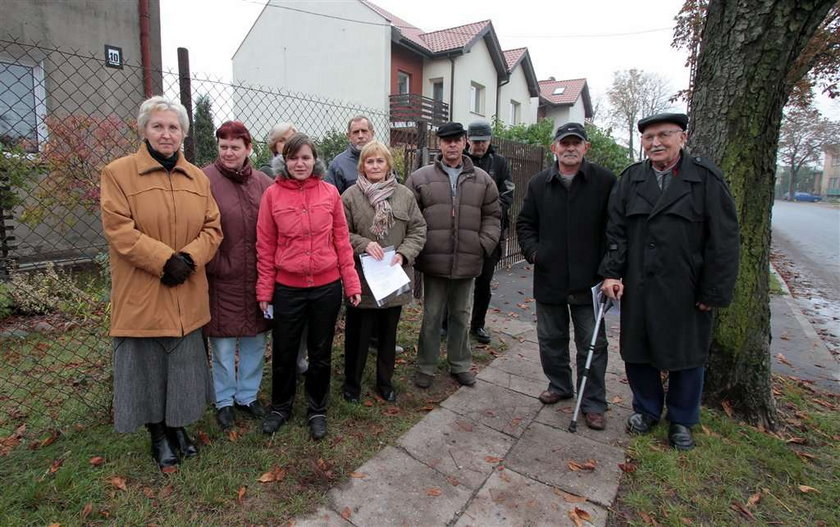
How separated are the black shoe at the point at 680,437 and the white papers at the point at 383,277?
1.92 meters

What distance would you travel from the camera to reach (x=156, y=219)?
2432 millimetres

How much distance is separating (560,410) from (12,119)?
7.22m


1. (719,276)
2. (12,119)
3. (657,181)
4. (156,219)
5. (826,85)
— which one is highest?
(826,85)

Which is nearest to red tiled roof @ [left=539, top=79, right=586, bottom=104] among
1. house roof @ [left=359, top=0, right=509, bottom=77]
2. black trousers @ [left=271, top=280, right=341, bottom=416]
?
house roof @ [left=359, top=0, right=509, bottom=77]

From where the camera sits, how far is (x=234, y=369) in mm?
3137

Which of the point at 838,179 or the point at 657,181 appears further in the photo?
the point at 838,179

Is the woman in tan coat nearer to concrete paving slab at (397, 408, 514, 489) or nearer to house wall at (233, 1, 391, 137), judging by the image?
concrete paving slab at (397, 408, 514, 489)

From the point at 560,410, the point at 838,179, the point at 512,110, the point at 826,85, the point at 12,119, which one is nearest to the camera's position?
the point at 560,410

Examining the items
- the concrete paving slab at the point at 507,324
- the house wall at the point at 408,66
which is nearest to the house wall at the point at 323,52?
the house wall at the point at 408,66

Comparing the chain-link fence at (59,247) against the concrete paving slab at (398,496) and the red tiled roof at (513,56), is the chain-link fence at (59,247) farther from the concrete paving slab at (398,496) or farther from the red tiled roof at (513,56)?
the red tiled roof at (513,56)

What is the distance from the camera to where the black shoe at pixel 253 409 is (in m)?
3.21

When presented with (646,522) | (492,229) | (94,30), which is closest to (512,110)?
(94,30)

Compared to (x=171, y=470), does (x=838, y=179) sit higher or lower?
higher

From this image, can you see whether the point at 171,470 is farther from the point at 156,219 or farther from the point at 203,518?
the point at 156,219
